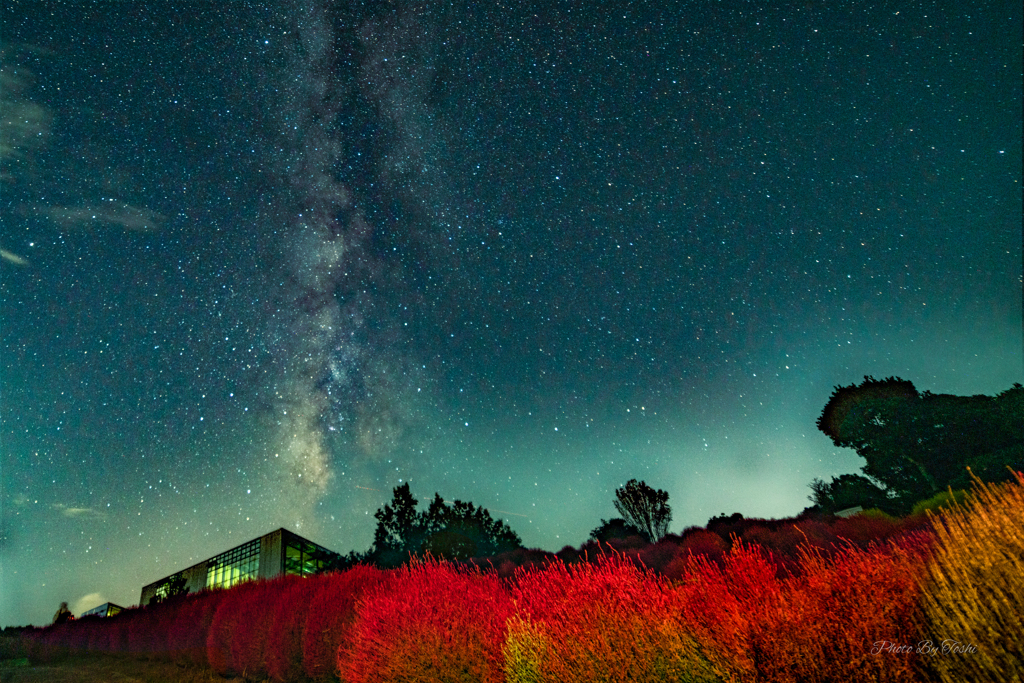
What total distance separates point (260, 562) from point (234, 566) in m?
3.88

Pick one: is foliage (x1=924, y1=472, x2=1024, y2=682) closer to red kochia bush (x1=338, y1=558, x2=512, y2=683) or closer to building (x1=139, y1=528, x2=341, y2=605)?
red kochia bush (x1=338, y1=558, x2=512, y2=683)

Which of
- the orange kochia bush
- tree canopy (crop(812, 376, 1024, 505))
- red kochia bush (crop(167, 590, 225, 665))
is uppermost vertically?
tree canopy (crop(812, 376, 1024, 505))

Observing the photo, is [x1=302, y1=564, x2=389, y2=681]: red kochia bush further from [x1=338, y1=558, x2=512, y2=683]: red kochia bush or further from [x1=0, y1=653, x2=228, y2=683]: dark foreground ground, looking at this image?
[x1=0, y1=653, x2=228, y2=683]: dark foreground ground

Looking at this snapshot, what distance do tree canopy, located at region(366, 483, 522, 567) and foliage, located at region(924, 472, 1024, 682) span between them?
33.5 metres

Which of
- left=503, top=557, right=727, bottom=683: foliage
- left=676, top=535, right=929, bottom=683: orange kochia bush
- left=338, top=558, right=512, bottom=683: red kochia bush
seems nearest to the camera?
left=676, top=535, right=929, bottom=683: orange kochia bush

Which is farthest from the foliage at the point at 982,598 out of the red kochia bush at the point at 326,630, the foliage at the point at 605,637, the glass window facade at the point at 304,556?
the glass window facade at the point at 304,556

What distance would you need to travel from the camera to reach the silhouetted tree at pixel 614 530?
98.7ft

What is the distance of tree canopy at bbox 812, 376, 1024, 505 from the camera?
19.9 meters

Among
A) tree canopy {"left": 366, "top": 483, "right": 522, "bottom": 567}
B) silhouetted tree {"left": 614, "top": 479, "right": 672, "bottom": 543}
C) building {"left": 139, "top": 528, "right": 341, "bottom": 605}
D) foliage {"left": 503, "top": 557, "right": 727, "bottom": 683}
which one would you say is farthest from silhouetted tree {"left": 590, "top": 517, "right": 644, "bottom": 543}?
foliage {"left": 503, "top": 557, "right": 727, "bottom": 683}

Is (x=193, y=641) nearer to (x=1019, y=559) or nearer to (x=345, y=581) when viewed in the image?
(x=345, y=581)

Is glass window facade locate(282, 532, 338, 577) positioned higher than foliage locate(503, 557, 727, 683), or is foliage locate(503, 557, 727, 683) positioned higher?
glass window facade locate(282, 532, 338, 577)

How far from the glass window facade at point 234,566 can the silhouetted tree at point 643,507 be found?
25.8 meters

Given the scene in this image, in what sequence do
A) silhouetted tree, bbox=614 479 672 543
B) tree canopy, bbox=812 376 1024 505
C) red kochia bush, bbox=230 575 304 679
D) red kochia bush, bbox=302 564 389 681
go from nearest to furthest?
red kochia bush, bbox=302 564 389 681 → red kochia bush, bbox=230 575 304 679 → tree canopy, bbox=812 376 1024 505 → silhouetted tree, bbox=614 479 672 543

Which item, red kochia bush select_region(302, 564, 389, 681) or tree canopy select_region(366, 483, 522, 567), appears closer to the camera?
red kochia bush select_region(302, 564, 389, 681)
